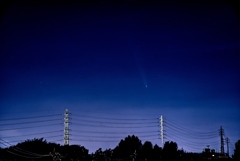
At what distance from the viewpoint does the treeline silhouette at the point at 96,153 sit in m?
99.7

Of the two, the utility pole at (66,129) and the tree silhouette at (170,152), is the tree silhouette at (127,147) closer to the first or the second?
the tree silhouette at (170,152)

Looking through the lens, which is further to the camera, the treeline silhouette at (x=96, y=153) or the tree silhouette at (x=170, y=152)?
the tree silhouette at (x=170, y=152)

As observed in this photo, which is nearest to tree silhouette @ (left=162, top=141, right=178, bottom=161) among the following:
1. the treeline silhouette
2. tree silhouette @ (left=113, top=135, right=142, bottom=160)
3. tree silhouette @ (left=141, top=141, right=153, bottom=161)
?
the treeline silhouette

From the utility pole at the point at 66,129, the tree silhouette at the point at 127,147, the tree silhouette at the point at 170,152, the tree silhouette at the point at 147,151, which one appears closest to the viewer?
the utility pole at the point at 66,129

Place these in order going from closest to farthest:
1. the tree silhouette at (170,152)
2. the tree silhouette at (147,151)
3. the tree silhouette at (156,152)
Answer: the tree silhouette at (170,152) < the tree silhouette at (156,152) < the tree silhouette at (147,151)

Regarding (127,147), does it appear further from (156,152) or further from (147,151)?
(156,152)

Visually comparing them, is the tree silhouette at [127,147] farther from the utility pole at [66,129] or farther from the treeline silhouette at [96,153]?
the utility pole at [66,129]

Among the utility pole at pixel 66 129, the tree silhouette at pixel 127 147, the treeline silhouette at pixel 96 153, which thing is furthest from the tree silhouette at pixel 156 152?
the utility pole at pixel 66 129

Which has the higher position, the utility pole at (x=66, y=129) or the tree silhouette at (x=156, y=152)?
the utility pole at (x=66, y=129)

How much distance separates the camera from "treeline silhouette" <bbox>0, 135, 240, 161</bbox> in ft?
327

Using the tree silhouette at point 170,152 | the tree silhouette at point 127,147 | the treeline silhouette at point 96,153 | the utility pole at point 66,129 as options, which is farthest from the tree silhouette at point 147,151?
the utility pole at point 66,129

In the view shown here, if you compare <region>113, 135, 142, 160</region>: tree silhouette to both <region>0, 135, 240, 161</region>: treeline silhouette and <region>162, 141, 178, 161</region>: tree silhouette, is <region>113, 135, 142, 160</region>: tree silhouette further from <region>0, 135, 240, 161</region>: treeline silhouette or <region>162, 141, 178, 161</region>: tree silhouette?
<region>162, 141, 178, 161</region>: tree silhouette

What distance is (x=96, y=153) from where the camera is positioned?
532ft

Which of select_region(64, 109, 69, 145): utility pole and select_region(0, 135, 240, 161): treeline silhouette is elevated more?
select_region(64, 109, 69, 145): utility pole
